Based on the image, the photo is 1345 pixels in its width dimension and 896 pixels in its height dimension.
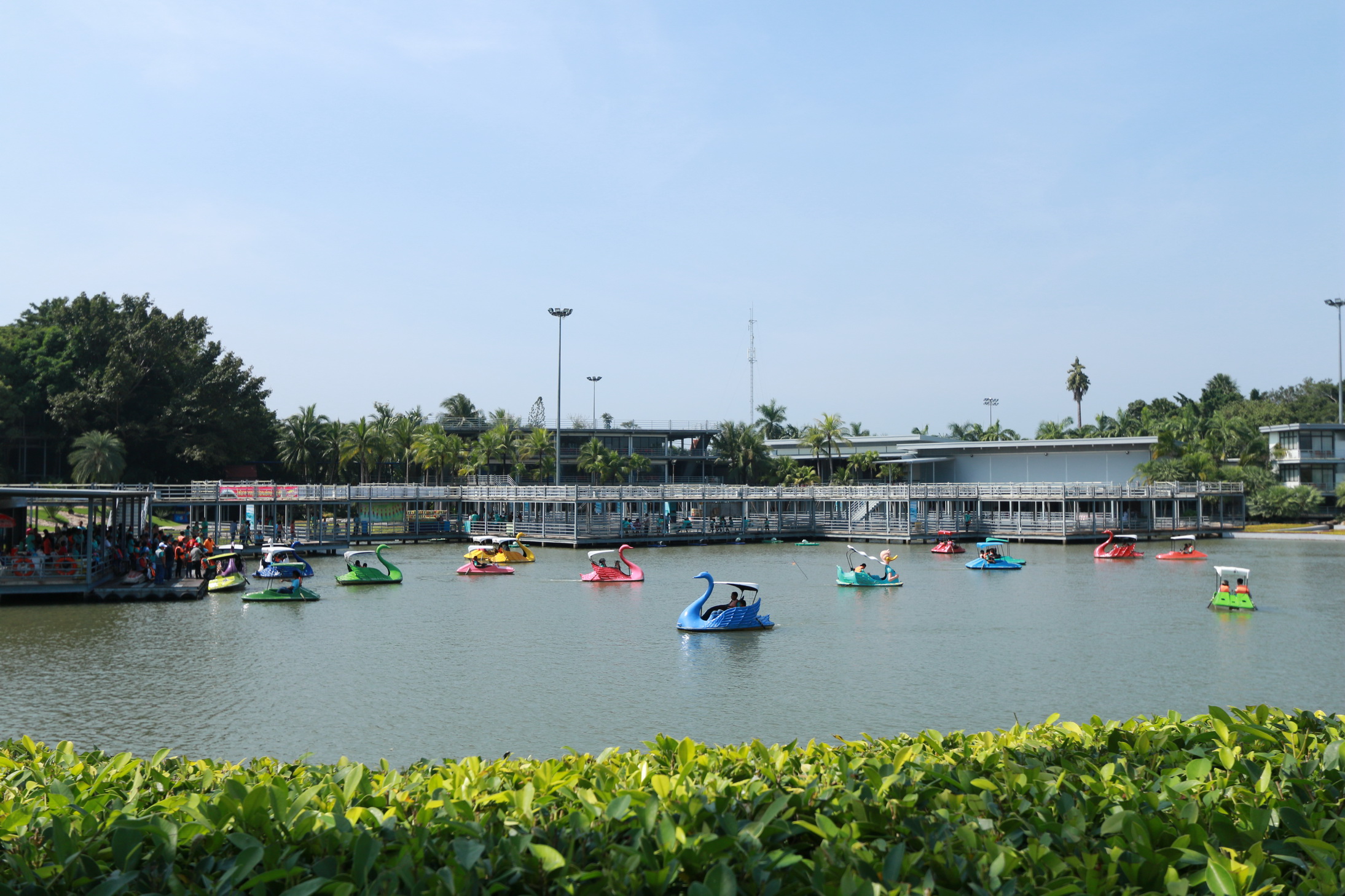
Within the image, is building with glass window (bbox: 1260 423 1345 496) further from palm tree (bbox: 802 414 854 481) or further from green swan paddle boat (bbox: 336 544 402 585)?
green swan paddle boat (bbox: 336 544 402 585)

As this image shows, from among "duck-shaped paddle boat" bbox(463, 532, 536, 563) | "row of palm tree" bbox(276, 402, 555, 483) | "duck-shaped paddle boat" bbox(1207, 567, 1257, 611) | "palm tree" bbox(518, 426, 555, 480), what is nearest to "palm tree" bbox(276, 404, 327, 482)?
"row of palm tree" bbox(276, 402, 555, 483)

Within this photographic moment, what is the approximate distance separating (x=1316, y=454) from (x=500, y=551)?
6725 cm

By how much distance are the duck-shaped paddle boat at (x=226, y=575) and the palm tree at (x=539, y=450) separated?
181 feet

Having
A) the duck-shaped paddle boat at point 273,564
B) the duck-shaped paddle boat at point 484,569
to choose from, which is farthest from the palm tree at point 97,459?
the duck-shaped paddle boat at point 484,569

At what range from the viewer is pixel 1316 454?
79.7 meters

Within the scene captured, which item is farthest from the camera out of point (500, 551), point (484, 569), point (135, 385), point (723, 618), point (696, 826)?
point (135, 385)

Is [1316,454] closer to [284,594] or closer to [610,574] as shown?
[610,574]

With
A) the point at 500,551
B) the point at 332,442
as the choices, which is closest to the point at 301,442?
the point at 332,442

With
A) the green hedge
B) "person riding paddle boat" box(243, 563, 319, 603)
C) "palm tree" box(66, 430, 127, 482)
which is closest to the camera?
the green hedge

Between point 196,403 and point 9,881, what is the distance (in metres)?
84.5

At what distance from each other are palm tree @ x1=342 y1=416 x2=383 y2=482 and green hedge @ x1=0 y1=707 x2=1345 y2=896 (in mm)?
83800

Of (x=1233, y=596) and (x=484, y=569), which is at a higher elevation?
(x=1233, y=596)

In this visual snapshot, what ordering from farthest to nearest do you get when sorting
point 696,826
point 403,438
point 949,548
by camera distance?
point 403,438 → point 949,548 → point 696,826

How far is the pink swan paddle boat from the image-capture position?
46469 millimetres
